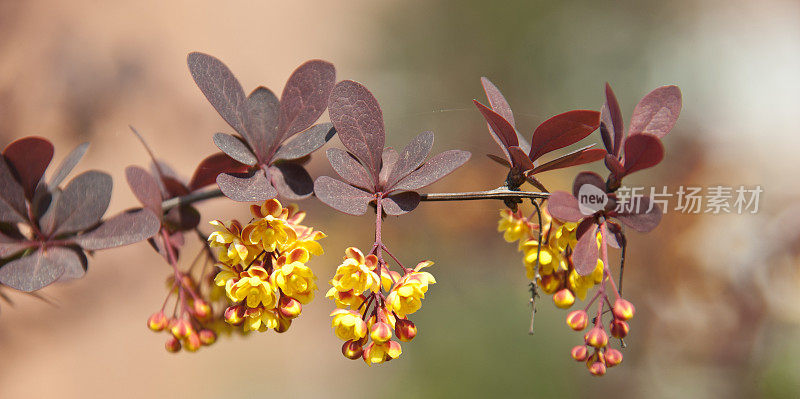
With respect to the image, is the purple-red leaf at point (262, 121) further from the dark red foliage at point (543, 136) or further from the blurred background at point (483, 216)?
the blurred background at point (483, 216)

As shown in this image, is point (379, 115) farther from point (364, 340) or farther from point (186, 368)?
point (186, 368)

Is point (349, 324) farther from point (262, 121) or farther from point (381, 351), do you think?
point (262, 121)

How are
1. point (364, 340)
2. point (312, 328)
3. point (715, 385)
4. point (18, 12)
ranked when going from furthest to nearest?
point (312, 328)
point (715, 385)
point (18, 12)
point (364, 340)

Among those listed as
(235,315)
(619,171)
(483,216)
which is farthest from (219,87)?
(483,216)

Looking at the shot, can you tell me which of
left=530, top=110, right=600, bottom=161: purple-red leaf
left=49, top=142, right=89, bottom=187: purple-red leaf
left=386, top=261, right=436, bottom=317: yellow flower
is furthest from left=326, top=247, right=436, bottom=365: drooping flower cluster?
left=49, top=142, right=89, bottom=187: purple-red leaf

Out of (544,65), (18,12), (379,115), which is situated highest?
(544,65)

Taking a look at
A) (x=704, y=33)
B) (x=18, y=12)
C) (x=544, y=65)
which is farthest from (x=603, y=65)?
(x=18, y=12)
